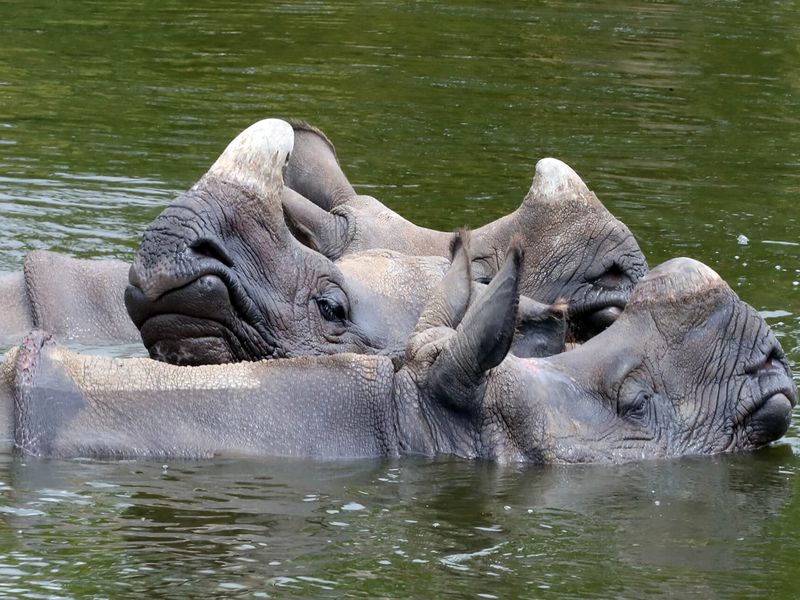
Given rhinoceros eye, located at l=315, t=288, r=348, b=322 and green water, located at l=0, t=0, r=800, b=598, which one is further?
rhinoceros eye, located at l=315, t=288, r=348, b=322

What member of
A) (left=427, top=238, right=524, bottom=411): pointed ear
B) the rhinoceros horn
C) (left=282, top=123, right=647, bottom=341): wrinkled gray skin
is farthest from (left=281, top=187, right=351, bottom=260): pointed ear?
(left=427, top=238, right=524, bottom=411): pointed ear

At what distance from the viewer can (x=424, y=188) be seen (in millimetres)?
14320

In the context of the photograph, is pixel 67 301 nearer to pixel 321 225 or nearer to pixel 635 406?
pixel 321 225

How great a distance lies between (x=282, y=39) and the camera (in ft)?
74.5

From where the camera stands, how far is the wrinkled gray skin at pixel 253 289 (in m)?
7.81

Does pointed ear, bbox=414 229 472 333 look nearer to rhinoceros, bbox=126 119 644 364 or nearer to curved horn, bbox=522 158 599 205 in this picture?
rhinoceros, bbox=126 119 644 364

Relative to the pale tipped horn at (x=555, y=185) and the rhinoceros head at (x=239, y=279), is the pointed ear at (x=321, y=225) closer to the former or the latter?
the pale tipped horn at (x=555, y=185)

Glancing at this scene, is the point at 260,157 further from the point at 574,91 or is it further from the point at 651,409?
the point at 574,91

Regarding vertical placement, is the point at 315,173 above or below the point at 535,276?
above

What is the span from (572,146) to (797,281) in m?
5.03

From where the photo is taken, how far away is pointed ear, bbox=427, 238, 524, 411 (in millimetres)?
7156

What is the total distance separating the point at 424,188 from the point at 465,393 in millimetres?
6878

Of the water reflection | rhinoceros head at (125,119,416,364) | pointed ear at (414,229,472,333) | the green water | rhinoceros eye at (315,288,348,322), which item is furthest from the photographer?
rhinoceros eye at (315,288,348,322)

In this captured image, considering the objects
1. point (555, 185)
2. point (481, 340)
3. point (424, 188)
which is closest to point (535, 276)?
point (555, 185)
